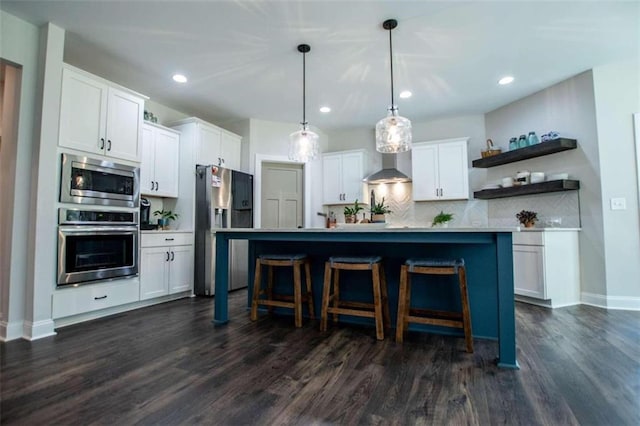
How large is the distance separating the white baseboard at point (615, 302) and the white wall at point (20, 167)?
5598 mm

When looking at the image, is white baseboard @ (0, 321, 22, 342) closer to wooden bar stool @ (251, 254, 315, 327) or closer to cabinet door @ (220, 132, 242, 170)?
wooden bar stool @ (251, 254, 315, 327)

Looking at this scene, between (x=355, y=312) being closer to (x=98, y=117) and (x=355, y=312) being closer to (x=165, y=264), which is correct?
(x=165, y=264)

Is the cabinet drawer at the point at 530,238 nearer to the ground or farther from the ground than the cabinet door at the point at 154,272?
farther from the ground

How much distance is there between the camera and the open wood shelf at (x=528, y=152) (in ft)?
11.9

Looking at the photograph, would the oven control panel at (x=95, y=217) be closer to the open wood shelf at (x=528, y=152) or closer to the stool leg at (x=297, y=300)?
the stool leg at (x=297, y=300)

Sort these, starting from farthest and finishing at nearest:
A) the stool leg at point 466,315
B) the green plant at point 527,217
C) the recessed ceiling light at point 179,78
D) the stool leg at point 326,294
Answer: the green plant at point 527,217, the recessed ceiling light at point 179,78, the stool leg at point 326,294, the stool leg at point 466,315

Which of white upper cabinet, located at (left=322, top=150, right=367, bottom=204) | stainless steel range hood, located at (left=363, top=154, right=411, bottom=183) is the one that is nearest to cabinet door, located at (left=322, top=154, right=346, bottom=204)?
white upper cabinet, located at (left=322, top=150, right=367, bottom=204)

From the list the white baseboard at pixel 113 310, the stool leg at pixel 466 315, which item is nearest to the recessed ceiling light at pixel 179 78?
the white baseboard at pixel 113 310

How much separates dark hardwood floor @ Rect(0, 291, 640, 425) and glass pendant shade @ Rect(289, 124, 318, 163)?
66.2 inches

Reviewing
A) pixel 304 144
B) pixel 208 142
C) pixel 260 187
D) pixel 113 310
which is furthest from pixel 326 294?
pixel 208 142

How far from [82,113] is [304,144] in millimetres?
2089

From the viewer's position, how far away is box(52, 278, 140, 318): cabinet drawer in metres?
2.69

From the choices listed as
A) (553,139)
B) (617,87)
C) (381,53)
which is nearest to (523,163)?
(553,139)

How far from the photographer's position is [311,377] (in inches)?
71.9
